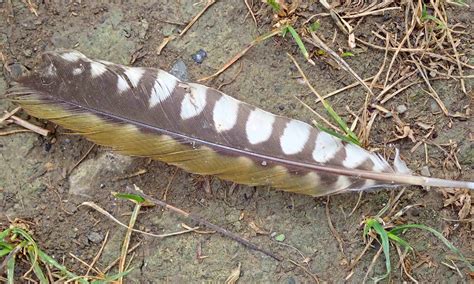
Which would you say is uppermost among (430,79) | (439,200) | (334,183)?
(430,79)

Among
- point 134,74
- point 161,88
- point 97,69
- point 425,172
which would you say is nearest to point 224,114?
point 161,88

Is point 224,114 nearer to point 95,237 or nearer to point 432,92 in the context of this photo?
point 95,237

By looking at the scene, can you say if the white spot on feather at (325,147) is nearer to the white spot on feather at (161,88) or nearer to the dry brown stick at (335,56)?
the dry brown stick at (335,56)

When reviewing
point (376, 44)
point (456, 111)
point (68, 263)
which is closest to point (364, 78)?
point (376, 44)

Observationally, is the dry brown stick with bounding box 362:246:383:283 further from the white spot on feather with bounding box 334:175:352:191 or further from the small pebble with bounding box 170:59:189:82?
A: the small pebble with bounding box 170:59:189:82

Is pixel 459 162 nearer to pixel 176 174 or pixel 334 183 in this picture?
pixel 334 183

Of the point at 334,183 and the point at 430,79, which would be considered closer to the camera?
the point at 334,183
